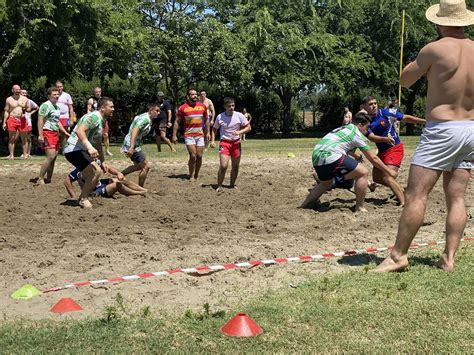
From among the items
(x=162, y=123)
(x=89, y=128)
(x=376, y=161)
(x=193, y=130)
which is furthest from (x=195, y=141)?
(x=162, y=123)

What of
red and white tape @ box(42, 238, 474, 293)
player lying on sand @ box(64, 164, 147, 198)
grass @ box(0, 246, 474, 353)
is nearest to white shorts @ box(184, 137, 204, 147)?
player lying on sand @ box(64, 164, 147, 198)

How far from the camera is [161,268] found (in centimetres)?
678

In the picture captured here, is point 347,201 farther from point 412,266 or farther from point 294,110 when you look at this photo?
point 294,110

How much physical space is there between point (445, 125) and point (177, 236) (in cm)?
356

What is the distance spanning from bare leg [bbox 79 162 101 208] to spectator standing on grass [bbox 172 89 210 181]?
11.8 ft

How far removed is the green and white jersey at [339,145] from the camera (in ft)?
33.4

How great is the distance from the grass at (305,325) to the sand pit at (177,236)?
426 millimetres

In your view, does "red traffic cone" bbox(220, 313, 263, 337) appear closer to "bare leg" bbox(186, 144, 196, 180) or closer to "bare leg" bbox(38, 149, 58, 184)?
"bare leg" bbox(38, 149, 58, 184)

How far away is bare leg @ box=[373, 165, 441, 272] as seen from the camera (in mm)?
6332

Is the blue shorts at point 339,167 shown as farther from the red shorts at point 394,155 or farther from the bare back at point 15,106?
the bare back at point 15,106

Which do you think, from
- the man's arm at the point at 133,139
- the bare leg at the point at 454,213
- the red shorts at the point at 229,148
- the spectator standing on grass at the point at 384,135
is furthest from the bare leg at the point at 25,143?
the bare leg at the point at 454,213

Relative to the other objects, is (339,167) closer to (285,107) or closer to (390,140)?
(390,140)

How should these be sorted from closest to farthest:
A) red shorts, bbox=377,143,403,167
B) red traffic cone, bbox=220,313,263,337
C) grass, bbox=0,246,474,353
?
grass, bbox=0,246,474,353, red traffic cone, bbox=220,313,263,337, red shorts, bbox=377,143,403,167

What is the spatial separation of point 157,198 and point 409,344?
7.64 meters
